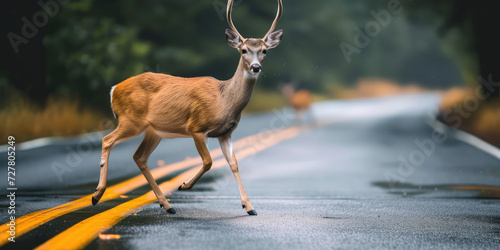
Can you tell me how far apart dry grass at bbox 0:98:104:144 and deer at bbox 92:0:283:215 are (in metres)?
10.2

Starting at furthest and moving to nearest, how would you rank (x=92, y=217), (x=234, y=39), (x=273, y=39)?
(x=273, y=39), (x=234, y=39), (x=92, y=217)

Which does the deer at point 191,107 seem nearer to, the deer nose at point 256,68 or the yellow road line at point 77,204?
the deer nose at point 256,68

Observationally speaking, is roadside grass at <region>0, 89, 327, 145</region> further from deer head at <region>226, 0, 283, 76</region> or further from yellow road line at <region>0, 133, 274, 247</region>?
deer head at <region>226, 0, 283, 76</region>

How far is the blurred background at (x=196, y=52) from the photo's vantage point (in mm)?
22812

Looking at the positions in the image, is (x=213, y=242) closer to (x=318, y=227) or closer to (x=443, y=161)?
(x=318, y=227)

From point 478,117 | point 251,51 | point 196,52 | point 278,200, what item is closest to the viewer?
point 251,51

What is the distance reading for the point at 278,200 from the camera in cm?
950

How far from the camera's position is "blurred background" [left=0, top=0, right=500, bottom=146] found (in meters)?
22.8

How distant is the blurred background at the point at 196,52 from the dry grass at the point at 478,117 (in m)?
0.07

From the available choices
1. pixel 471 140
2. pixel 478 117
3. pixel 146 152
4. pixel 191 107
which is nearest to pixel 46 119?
pixel 471 140

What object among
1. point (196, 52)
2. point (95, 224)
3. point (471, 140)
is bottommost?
point (95, 224)

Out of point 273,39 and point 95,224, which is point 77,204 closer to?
point 95,224

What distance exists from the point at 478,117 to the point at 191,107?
1961 centimetres

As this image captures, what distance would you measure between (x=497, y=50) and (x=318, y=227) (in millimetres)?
22249
